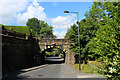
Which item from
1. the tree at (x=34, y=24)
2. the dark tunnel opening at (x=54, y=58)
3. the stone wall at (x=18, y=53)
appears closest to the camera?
the stone wall at (x=18, y=53)

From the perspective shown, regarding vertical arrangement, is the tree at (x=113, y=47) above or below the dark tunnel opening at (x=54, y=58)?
above

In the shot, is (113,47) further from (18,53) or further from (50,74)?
(18,53)

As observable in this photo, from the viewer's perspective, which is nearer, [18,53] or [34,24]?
[18,53]

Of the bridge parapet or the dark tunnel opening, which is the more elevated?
the bridge parapet

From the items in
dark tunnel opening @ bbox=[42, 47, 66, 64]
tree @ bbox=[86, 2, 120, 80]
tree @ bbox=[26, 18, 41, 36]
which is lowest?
dark tunnel opening @ bbox=[42, 47, 66, 64]

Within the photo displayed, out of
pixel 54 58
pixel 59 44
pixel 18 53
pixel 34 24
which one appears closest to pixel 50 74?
pixel 18 53

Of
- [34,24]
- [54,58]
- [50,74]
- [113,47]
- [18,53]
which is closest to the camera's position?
[113,47]

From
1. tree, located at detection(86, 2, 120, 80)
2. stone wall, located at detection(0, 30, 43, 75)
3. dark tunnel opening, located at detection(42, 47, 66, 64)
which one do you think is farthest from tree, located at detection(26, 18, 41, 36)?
tree, located at detection(86, 2, 120, 80)

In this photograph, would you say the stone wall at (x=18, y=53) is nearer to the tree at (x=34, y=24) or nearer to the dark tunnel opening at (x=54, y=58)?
the dark tunnel opening at (x=54, y=58)

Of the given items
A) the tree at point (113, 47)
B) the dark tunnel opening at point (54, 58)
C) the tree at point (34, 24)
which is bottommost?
the dark tunnel opening at point (54, 58)

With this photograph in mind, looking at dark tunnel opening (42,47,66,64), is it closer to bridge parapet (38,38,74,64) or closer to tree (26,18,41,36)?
bridge parapet (38,38,74,64)

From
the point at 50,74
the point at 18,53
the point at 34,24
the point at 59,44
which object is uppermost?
the point at 34,24

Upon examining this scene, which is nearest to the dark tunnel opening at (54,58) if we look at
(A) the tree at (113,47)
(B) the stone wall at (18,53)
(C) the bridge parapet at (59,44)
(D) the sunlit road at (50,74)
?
(C) the bridge parapet at (59,44)

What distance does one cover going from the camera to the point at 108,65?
5102 millimetres
